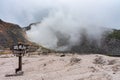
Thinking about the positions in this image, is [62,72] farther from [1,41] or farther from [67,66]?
[1,41]

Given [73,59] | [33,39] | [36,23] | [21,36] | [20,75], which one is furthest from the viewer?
[36,23]

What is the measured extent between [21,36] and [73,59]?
1801 inches

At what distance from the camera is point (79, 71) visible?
21.4 metres

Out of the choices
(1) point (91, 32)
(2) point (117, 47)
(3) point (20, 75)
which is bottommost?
(3) point (20, 75)

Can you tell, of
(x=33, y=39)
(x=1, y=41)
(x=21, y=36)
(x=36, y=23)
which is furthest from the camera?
(x=36, y=23)

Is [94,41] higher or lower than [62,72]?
higher

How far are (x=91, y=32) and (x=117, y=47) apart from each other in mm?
10792

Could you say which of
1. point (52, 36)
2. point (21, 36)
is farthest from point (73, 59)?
point (52, 36)

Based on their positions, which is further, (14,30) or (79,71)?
(14,30)

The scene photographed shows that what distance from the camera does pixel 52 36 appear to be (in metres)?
76.8

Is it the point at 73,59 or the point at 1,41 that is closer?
the point at 73,59

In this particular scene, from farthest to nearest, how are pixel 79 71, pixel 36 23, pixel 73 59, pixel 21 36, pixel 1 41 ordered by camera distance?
pixel 36 23 < pixel 21 36 < pixel 1 41 < pixel 73 59 < pixel 79 71

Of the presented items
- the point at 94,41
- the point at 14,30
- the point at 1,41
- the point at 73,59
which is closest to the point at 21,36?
the point at 14,30

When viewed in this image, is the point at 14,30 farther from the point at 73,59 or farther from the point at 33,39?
the point at 73,59
